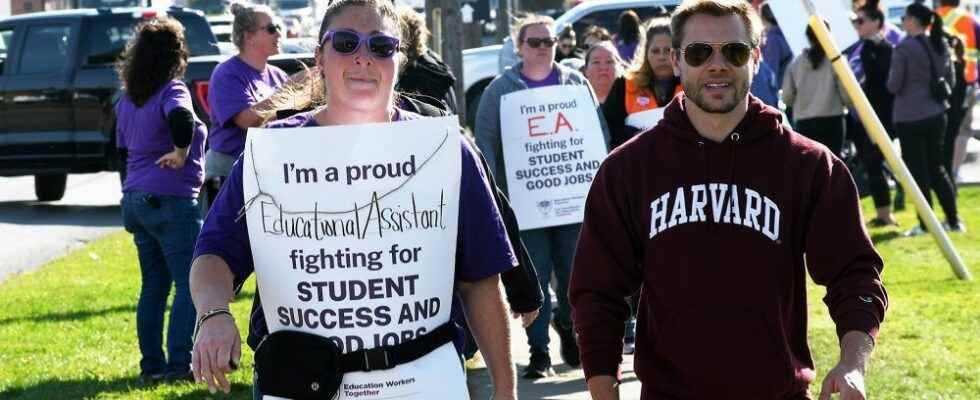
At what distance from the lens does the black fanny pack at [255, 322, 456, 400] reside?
362 centimetres

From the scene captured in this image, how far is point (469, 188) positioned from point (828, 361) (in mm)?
4824

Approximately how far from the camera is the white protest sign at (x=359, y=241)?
368 centimetres

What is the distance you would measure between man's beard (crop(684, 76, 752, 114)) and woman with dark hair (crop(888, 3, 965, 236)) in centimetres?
974

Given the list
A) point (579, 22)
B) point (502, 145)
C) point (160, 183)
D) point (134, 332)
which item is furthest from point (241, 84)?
point (579, 22)

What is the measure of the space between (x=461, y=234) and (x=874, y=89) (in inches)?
459

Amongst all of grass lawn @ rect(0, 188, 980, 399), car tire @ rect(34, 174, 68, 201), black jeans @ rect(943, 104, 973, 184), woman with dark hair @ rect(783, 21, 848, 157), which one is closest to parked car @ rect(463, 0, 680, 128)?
car tire @ rect(34, 174, 68, 201)

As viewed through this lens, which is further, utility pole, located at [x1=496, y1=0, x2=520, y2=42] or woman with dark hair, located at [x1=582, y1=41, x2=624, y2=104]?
utility pole, located at [x1=496, y1=0, x2=520, y2=42]

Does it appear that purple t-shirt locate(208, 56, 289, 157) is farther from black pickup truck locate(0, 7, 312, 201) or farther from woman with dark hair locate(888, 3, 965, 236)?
black pickup truck locate(0, 7, 312, 201)

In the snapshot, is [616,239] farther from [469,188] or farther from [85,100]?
[85,100]

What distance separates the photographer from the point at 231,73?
8.06m

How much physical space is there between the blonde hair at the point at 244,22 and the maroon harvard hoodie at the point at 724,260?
4.33 m

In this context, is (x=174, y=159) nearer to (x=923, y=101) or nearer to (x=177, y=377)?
(x=177, y=377)

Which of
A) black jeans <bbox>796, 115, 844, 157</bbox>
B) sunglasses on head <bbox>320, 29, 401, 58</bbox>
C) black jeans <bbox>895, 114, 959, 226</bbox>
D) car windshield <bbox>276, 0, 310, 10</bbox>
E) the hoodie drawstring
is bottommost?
car windshield <bbox>276, 0, 310, 10</bbox>

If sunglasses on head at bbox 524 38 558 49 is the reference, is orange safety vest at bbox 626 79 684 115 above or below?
below
